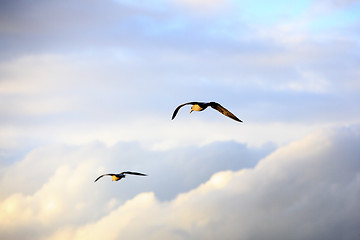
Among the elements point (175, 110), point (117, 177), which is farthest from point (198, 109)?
point (117, 177)

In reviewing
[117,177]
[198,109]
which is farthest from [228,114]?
[117,177]

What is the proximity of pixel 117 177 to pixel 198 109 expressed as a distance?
1276 inches

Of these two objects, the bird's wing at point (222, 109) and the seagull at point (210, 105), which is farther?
the bird's wing at point (222, 109)

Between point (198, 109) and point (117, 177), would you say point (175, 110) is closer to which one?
point (198, 109)

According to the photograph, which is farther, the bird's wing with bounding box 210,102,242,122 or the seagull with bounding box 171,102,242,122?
the bird's wing with bounding box 210,102,242,122

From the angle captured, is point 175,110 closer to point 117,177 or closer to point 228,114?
point 228,114

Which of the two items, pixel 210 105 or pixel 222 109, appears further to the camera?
pixel 222 109

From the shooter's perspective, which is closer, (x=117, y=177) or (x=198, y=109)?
(x=198, y=109)

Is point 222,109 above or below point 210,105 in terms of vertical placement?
below

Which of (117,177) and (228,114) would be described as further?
(117,177)

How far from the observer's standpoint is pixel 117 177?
251 feet

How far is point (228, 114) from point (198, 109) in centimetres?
300

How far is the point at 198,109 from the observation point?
4797 cm

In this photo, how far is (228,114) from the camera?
158 feet
